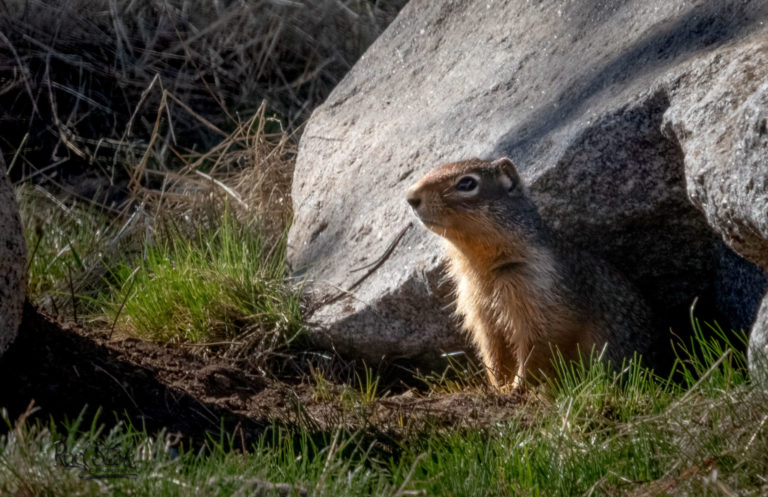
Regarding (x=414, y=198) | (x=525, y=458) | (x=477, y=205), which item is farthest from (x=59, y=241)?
(x=525, y=458)

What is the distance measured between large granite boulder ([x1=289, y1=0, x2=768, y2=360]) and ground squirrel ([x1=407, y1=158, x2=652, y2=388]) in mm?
153

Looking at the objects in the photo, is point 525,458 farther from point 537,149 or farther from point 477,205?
point 537,149

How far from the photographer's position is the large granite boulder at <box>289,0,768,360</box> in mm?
4219

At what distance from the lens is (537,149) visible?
462cm

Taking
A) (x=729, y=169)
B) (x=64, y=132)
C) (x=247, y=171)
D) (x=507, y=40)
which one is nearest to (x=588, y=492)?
(x=729, y=169)

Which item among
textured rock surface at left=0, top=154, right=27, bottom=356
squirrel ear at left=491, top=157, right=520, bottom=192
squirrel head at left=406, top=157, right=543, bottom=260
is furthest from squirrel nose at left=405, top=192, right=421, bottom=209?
textured rock surface at left=0, top=154, right=27, bottom=356

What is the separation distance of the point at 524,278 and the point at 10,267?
2153 mm

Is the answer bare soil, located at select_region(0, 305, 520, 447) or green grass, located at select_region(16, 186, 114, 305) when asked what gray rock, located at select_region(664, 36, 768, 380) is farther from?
green grass, located at select_region(16, 186, 114, 305)

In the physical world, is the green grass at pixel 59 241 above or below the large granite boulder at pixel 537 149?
above

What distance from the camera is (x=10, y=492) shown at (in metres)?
2.46

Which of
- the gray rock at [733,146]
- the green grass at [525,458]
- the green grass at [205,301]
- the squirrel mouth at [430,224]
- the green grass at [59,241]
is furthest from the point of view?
the green grass at [59,241]

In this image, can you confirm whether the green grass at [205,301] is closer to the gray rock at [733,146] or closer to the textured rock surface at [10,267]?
the textured rock surface at [10,267]

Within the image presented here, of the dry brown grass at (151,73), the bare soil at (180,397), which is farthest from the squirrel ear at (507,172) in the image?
the dry brown grass at (151,73)

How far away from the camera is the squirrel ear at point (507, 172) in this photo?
4.34 meters
